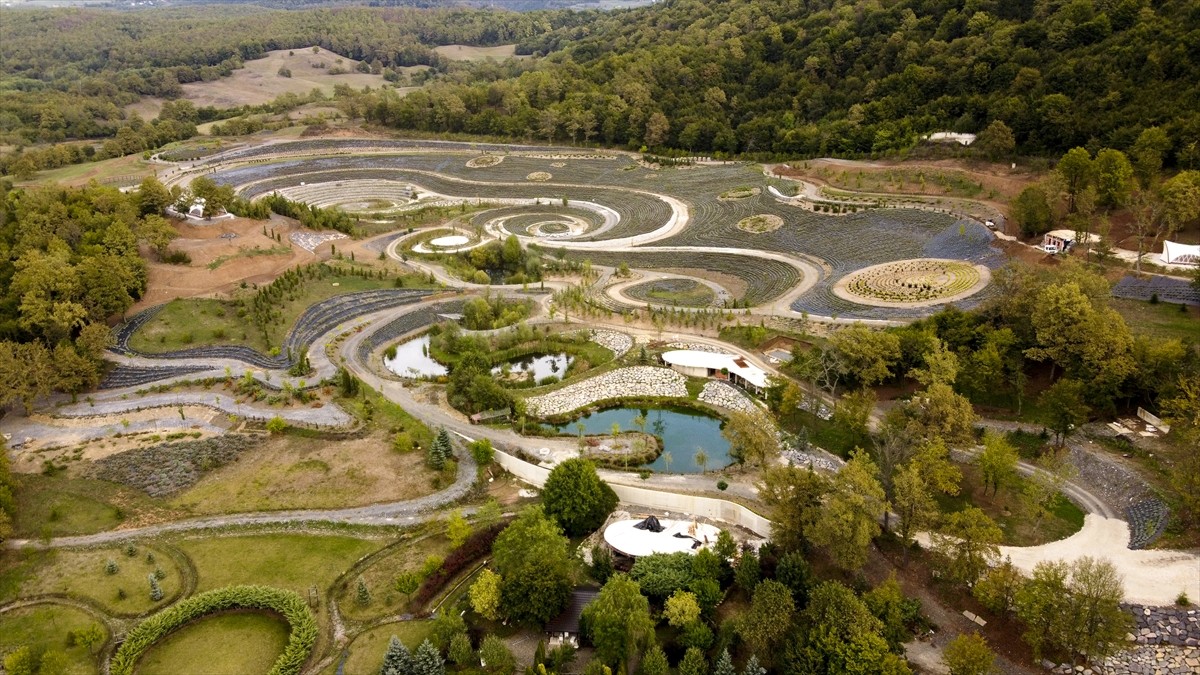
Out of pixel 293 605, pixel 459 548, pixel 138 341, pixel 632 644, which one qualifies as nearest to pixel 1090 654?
pixel 632 644

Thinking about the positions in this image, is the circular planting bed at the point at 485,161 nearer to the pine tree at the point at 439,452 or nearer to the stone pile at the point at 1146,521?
the pine tree at the point at 439,452

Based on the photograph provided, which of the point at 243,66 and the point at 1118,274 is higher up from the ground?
the point at 243,66

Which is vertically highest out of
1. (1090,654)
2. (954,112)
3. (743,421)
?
(954,112)

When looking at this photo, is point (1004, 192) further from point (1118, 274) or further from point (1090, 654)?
point (1090, 654)

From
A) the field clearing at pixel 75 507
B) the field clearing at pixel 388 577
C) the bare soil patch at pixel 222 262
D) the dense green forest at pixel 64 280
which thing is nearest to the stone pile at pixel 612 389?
the field clearing at pixel 388 577

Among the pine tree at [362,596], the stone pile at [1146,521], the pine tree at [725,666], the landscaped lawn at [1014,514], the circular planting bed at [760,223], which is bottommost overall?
the pine tree at [362,596]

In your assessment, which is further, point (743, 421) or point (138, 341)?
point (138, 341)

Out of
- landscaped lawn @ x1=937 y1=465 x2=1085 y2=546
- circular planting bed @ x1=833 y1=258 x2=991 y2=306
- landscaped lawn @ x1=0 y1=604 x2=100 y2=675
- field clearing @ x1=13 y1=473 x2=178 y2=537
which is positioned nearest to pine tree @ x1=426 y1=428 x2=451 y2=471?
field clearing @ x1=13 y1=473 x2=178 y2=537

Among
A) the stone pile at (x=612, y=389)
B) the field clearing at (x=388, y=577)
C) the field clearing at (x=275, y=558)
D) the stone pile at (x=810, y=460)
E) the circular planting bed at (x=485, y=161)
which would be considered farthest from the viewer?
the circular planting bed at (x=485, y=161)
